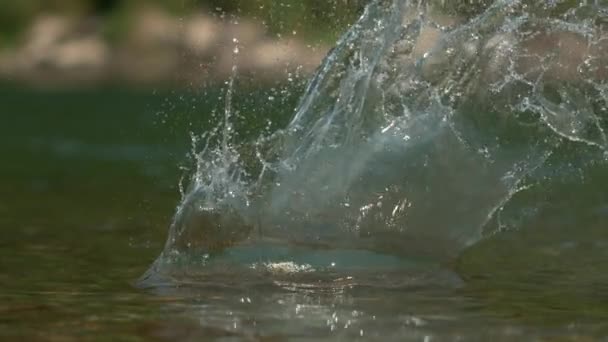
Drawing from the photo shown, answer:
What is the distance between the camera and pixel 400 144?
19.3 feet

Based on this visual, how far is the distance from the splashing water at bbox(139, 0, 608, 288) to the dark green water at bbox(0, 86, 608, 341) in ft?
0.69

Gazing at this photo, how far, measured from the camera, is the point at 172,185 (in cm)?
963

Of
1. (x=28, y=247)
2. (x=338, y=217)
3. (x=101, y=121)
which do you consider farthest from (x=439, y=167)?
(x=101, y=121)

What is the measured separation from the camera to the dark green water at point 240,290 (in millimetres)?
4543

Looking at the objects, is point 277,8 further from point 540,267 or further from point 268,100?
point 540,267

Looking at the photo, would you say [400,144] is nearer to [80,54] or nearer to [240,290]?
[240,290]

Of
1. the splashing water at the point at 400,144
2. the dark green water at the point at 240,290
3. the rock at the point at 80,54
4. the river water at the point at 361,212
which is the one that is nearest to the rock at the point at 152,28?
the rock at the point at 80,54

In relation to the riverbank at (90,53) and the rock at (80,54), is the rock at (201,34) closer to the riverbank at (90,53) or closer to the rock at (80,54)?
the riverbank at (90,53)

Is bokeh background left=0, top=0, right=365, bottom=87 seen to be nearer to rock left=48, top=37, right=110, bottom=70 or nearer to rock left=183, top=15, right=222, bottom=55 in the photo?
rock left=48, top=37, right=110, bottom=70

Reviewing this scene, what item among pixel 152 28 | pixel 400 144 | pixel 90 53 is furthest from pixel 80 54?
pixel 400 144

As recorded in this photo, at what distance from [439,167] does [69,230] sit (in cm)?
221

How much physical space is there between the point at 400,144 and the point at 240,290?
1.01m

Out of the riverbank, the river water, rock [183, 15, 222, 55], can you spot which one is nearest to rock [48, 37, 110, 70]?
the riverbank

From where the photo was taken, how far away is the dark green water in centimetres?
454
